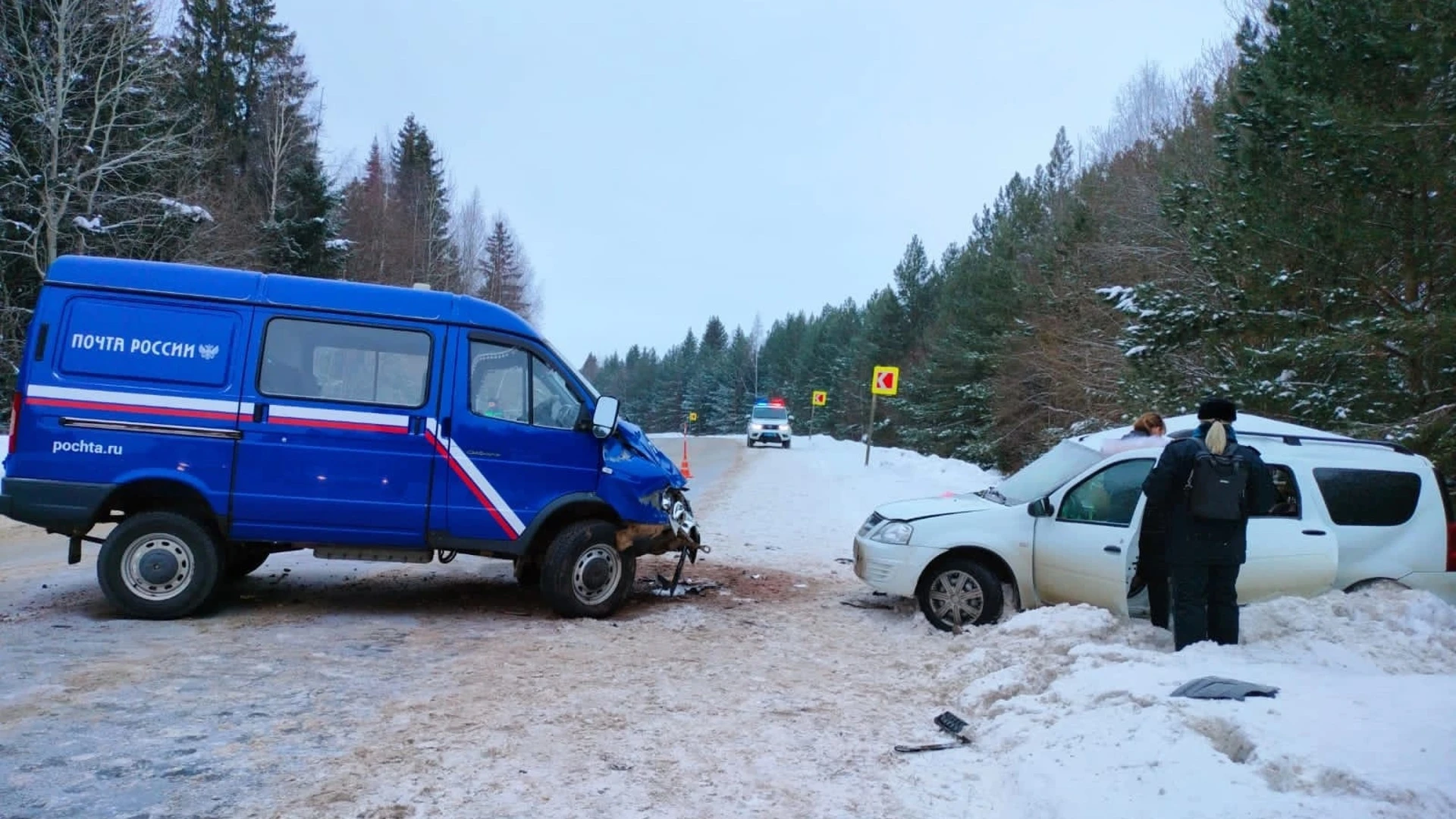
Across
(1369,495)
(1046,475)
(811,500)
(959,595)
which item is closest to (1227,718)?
(959,595)

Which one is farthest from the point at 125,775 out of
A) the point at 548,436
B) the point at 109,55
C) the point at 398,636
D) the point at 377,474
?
the point at 109,55

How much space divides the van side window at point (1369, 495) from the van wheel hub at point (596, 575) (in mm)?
5466

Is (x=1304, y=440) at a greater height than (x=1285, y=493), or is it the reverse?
(x=1304, y=440)

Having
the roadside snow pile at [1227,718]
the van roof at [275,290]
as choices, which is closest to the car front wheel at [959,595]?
the roadside snow pile at [1227,718]

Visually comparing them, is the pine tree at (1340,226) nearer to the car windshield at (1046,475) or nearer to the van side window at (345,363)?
the car windshield at (1046,475)

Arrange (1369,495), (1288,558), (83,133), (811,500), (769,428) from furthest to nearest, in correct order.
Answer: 1. (769,428)
2. (83,133)
3. (811,500)
4. (1369,495)
5. (1288,558)

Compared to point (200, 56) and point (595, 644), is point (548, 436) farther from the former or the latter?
point (200, 56)

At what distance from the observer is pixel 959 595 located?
7348mm

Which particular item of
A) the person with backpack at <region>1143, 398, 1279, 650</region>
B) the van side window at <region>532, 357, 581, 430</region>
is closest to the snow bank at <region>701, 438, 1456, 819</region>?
the person with backpack at <region>1143, 398, 1279, 650</region>

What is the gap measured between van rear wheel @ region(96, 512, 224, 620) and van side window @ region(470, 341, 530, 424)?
2239 mm

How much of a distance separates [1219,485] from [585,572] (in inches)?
183

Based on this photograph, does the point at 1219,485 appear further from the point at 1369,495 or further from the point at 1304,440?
the point at 1369,495

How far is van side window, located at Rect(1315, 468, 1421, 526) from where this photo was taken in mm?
6797

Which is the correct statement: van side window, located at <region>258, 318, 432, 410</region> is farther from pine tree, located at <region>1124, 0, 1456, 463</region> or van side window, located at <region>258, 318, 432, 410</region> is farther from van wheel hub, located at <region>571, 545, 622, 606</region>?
pine tree, located at <region>1124, 0, 1456, 463</region>
